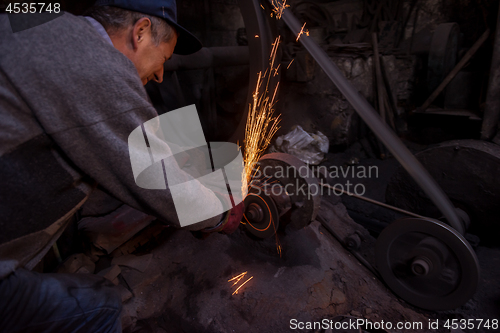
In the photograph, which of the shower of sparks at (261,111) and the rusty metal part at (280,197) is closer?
the rusty metal part at (280,197)

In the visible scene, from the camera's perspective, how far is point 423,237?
2088 millimetres

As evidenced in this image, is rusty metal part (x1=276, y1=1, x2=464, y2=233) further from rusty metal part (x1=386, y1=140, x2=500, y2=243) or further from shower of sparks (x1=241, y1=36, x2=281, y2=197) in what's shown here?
shower of sparks (x1=241, y1=36, x2=281, y2=197)

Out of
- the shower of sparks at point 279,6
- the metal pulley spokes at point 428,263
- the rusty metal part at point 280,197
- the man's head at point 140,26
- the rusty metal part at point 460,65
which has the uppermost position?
the shower of sparks at point 279,6

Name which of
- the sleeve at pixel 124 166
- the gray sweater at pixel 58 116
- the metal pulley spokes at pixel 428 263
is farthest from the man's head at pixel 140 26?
the metal pulley spokes at pixel 428 263

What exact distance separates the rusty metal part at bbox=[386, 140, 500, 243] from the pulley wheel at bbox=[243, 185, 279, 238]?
1512 mm

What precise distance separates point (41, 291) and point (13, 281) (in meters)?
0.13

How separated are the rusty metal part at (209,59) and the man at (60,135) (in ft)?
8.91

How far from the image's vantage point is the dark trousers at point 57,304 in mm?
1025

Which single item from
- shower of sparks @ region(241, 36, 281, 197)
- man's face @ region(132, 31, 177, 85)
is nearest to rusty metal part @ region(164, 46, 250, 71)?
shower of sparks @ region(241, 36, 281, 197)

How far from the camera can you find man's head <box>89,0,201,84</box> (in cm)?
116

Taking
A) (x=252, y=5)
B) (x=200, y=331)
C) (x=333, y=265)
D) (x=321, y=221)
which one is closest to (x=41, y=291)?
(x=200, y=331)

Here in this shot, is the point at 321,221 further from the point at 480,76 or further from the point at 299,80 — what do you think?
the point at 480,76

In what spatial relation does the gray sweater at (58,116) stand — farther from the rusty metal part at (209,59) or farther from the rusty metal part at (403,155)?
the rusty metal part at (209,59)

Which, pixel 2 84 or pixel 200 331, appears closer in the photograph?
pixel 2 84
